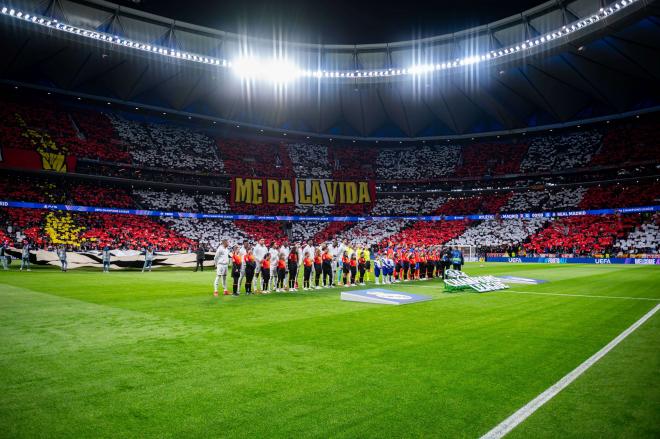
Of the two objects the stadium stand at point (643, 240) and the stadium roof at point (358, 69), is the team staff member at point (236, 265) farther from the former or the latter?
the stadium stand at point (643, 240)

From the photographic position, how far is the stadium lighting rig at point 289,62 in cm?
3512

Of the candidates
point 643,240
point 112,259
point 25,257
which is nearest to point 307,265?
point 112,259

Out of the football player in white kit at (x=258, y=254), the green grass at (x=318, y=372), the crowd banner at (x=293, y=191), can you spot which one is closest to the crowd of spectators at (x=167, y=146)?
the crowd banner at (x=293, y=191)

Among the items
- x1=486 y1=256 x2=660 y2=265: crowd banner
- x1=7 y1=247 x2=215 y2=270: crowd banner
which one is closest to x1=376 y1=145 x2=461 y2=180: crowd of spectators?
x1=486 y1=256 x2=660 y2=265: crowd banner

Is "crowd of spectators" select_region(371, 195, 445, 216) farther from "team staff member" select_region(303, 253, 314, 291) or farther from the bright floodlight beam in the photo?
"team staff member" select_region(303, 253, 314, 291)

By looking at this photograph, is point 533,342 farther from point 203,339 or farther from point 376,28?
point 376,28

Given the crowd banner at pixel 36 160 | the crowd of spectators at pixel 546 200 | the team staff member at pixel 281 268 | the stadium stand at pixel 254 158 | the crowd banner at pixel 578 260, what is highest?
the stadium stand at pixel 254 158

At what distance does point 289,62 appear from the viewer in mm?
48969

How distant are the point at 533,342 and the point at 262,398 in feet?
17.7

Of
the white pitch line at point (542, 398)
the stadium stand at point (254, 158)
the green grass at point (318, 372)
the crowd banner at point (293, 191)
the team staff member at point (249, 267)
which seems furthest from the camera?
the stadium stand at point (254, 158)

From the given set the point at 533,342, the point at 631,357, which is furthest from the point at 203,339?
the point at 631,357

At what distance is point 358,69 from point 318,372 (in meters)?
49.7

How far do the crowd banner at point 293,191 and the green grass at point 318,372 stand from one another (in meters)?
39.1

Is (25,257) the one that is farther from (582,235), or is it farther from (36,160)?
(582,235)
